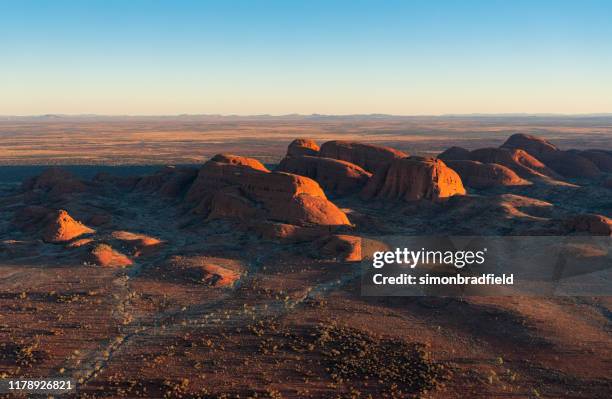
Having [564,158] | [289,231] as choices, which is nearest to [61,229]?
[289,231]

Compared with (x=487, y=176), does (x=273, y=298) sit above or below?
below

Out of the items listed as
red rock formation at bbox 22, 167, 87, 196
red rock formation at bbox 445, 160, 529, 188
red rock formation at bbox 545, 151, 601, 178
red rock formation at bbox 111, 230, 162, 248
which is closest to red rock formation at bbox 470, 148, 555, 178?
red rock formation at bbox 445, 160, 529, 188

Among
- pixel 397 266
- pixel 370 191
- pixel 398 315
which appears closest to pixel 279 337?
pixel 398 315

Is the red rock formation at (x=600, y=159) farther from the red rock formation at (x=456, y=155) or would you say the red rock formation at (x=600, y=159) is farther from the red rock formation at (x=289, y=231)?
the red rock formation at (x=289, y=231)

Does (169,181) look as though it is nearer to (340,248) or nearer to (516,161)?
(340,248)

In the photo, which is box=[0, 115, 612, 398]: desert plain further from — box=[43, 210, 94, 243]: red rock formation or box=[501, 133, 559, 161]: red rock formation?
box=[501, 133, 559, 161]: red rock formation

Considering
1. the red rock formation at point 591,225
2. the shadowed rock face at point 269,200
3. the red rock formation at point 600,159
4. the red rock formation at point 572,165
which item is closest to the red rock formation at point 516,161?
the red rock formation at point 572,165
